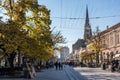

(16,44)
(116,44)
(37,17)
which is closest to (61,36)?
(116,44)

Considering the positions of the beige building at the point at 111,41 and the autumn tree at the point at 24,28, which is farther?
the beige building at the point at 111,41

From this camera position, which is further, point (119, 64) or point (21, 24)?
point (119, 64)

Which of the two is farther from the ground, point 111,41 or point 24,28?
point 111,41

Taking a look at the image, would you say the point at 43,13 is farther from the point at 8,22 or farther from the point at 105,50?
the point at 105,50

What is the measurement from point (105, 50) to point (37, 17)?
62832mm

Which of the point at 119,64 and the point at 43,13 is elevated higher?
the point at 43,13

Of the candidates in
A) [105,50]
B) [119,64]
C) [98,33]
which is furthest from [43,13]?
[105,50]

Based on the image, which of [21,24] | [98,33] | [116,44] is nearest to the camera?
[21,24]

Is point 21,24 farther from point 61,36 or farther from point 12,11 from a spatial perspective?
point 61,36

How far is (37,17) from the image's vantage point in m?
38.8

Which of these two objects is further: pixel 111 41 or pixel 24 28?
pixel 111 41

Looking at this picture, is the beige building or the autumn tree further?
the beige building

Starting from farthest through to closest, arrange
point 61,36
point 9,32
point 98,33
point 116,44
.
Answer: point 98,33 < point 116,44 < point 61,36 < point 9,32

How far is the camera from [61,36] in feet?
228
